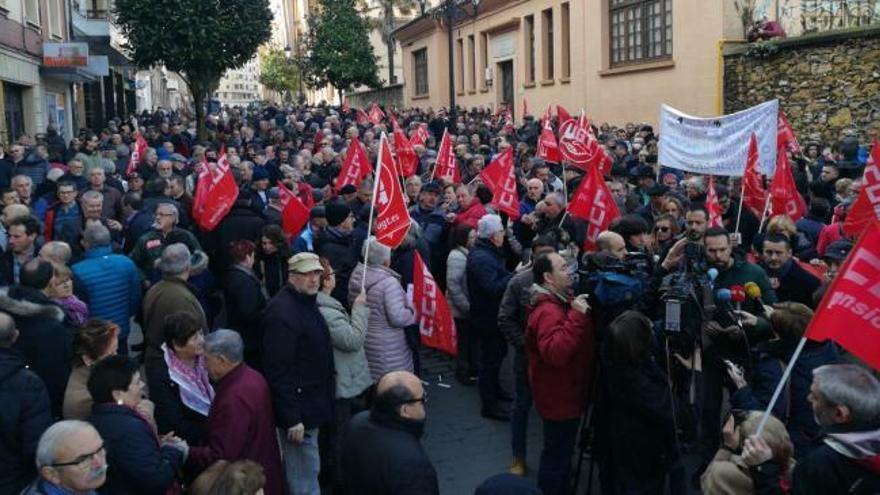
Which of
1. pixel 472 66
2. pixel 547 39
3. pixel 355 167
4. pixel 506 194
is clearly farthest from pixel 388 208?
pixel 472 66

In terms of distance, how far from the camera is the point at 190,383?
4.77 m

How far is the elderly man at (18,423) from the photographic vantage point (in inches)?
155

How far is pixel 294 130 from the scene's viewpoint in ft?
74.8

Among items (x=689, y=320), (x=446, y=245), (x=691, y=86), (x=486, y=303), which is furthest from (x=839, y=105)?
(x=689, y=320)

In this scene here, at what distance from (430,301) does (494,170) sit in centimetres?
384

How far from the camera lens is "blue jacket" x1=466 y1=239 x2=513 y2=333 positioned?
7.14m

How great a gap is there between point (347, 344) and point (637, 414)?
6.43 feet

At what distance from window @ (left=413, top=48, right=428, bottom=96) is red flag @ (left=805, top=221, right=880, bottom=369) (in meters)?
40.3

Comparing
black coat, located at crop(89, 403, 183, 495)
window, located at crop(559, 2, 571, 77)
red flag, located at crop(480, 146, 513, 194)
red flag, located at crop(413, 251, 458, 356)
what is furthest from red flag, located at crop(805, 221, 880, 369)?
window, located at crop(559, 2, 571, 77)

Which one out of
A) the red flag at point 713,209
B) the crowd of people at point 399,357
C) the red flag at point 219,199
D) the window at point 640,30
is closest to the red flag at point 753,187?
the crowd of people at point 399,357

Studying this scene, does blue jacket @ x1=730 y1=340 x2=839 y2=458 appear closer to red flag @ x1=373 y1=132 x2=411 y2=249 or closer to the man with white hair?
the man with white hair

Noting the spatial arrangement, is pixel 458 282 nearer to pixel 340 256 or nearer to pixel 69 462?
pixel 340 256

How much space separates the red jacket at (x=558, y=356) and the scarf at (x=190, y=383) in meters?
1.95

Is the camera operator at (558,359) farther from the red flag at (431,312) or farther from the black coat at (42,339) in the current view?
the black coat at (42,339)
